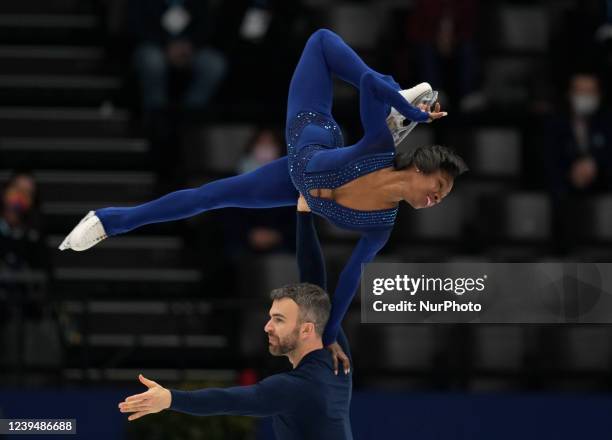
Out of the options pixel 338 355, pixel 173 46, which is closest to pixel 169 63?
pixel 173 46

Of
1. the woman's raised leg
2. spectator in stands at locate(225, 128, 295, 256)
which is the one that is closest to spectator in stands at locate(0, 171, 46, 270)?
spectator in stands at locate(225, 128, 295, 256)

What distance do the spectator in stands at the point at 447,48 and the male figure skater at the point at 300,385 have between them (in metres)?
4.54

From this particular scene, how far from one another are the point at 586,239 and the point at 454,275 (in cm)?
340

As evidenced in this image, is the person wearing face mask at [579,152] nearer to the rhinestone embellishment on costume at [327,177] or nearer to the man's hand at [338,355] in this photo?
the rhinestone embellishment on costume at [327,177]

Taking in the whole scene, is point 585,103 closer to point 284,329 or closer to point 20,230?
point 20,230

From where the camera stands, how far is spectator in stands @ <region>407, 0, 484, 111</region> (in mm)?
10430

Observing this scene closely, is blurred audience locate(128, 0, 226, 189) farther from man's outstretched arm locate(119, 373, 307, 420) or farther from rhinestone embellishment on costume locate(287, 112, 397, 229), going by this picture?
man's outstretched arm locate(119, 373, 307, 420)

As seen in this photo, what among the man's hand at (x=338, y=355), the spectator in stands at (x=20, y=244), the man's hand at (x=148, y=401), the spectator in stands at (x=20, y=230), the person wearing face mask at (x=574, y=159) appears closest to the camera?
the man's hand at (x=148, y=401)

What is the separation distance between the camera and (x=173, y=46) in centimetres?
1062

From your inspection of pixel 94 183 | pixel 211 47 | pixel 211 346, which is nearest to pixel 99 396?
pixel 211 346

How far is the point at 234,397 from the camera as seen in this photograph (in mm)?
5746

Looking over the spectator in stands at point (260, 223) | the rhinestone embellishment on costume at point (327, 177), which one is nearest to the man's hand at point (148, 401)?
the rhinestone embellishment on costume at point (327, 177)

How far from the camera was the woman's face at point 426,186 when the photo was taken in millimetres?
5930

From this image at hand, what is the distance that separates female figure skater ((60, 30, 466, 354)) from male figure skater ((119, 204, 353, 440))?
0.18 m
